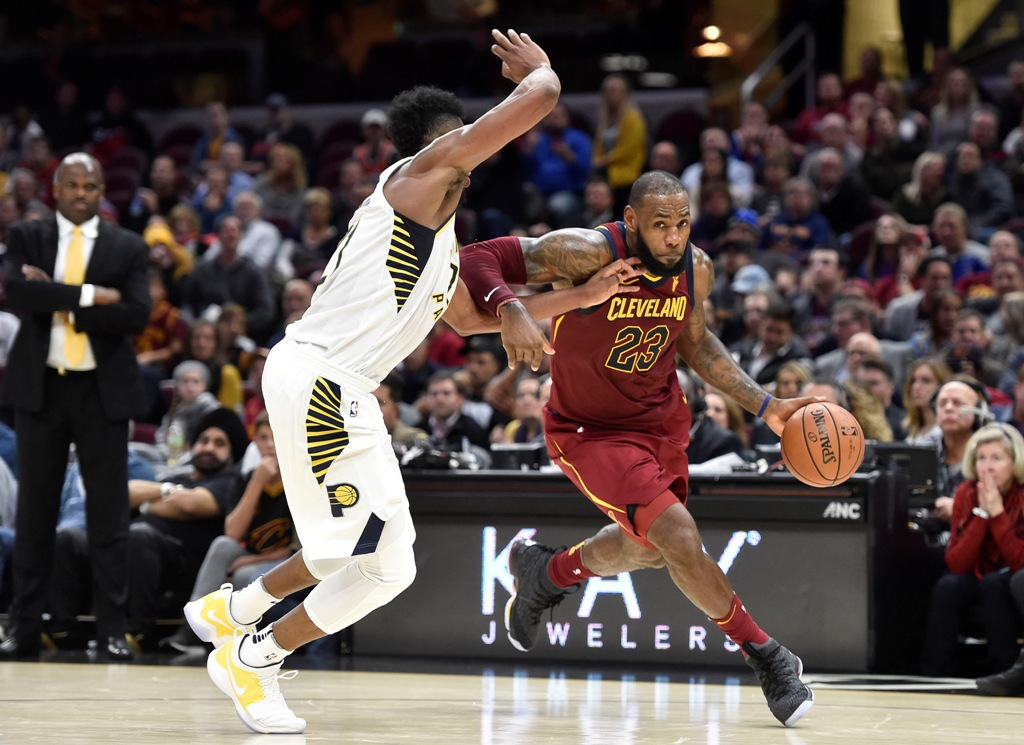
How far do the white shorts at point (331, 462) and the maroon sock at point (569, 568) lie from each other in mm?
1433

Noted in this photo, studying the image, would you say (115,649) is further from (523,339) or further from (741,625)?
(523,339)

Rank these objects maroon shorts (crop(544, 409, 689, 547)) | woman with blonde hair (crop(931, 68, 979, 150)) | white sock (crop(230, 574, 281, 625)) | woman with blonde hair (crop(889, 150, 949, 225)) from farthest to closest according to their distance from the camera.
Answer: woman with blonde hair (crop(931, 68, 979, 150)), woman with blonde hair (crop(889, 150, 949, 225)), maroon shorts (crop(544, 409, 689, 547)), white sock (crop(230, 574, 281, 625))

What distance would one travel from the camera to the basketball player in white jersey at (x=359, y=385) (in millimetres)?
4719

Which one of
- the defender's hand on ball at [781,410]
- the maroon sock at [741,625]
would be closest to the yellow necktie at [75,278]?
the defender's hand on ball at [781,410]

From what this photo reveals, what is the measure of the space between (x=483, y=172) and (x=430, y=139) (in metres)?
9.18

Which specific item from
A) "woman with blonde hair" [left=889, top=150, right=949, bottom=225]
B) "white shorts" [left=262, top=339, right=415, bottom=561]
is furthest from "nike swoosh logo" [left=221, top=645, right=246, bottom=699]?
"woman with blonde hair" [left=889, top=150, right=949, bottom=225]

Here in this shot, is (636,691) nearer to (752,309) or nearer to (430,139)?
(430,139)

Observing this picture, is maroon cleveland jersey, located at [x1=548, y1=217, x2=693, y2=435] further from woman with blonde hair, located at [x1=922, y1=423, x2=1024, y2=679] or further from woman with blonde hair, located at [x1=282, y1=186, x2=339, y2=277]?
woman with blonde hair, located at [x1=282, y1=186, x2=339, y2=277]

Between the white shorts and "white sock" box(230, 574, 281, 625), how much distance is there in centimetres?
41

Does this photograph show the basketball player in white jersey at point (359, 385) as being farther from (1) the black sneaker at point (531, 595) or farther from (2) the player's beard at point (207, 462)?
(2) the player's beard at point (207, 462)

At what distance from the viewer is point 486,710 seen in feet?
18.1

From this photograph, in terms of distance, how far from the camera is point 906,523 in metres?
7.37

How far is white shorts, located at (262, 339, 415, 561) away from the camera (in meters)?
4.72

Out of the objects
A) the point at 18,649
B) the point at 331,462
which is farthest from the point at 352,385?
the point at 18,649
